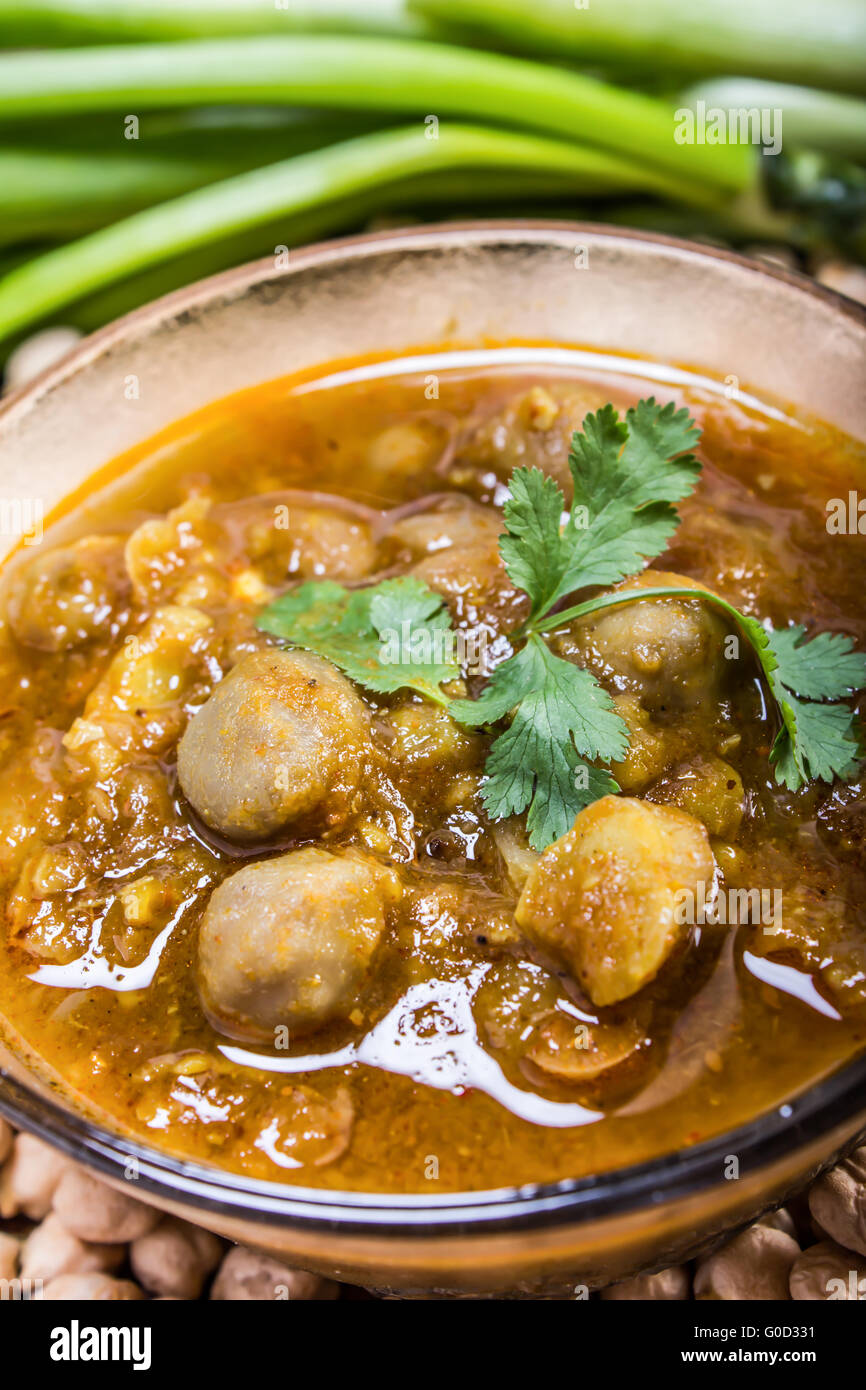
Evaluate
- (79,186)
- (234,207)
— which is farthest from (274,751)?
(79,186)

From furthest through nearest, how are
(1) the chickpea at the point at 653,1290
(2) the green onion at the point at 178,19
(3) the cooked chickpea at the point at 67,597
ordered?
1. (2) the green onion at the point at 178,19
2. (3) the cooked chickpea at the point at 67,597
3. (1) the chickpea at the point at 653,1290

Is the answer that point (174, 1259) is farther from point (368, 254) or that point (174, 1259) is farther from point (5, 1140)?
point (368, 254)

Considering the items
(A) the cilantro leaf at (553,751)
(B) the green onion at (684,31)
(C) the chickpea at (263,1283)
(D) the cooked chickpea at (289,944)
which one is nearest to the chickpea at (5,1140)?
(C) the chickpea at (263,1283)

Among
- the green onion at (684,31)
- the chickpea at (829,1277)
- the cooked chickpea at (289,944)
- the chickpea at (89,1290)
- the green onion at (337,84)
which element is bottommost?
the chickpea at (89,1290)

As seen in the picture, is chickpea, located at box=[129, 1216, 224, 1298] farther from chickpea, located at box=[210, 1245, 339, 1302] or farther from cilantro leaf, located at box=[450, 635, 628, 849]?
cilantro leaf, located at box=[450, 635, 628, 849]

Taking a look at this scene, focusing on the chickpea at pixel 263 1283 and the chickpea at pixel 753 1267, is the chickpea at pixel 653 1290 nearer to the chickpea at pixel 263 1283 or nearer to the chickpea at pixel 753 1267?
the chickpea at pixel 753 1267

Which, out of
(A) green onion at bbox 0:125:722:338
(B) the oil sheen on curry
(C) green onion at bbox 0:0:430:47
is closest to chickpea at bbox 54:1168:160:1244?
(B) the oil sheen on curry

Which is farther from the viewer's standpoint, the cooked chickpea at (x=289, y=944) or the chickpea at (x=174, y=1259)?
the chickpea at (x=174, y=1259)
